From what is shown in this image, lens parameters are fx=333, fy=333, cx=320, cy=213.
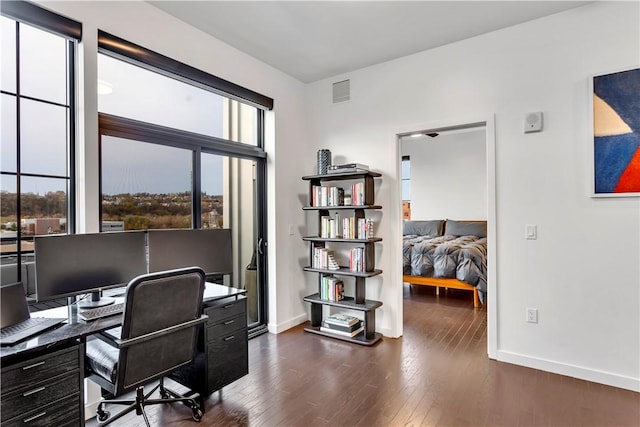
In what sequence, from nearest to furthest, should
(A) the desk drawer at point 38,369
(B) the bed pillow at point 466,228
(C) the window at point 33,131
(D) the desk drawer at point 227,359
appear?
(A) the desk drawer at point 38,369
(C) the window at point 33,131
(D) the desk drawer at point 227,359
(B) the bed pillow at point 466,228

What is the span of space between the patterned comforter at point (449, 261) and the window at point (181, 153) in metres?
2.57

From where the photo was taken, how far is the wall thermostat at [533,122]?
2770mm

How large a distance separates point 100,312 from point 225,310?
0.77 m

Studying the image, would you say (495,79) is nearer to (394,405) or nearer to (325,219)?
(325,219)

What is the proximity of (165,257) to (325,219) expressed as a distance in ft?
5.87

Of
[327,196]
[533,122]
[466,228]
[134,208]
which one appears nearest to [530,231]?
[533,122]

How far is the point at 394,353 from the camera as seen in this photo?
3.14m

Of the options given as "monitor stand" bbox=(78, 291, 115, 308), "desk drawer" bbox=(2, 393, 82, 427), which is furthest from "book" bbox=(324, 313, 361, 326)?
"desk drawer" bbox=(2, 393, 82, 427)

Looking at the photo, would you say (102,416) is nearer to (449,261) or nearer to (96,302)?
(96,302)

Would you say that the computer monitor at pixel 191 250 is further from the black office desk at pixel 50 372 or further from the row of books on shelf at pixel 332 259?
the row of books on shelf at pixel 332 259

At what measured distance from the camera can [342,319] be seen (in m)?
3.57

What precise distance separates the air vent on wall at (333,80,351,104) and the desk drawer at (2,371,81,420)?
3444 millimetres

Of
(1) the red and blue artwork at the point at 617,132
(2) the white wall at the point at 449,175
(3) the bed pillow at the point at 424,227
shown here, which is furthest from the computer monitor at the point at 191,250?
(2) the white wall at the point at 449,175

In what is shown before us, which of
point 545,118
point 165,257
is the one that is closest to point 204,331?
point 165,257
